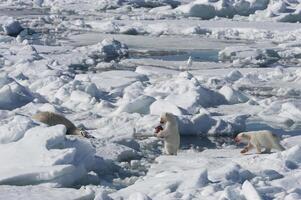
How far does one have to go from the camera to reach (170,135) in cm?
651

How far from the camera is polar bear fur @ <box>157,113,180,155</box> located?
6480 mm

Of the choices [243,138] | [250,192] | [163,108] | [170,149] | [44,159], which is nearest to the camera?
[250,192]

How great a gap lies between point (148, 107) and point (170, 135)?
2.07 m

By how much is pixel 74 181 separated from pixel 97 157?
2.25ft

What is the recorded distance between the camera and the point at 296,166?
5.60 meters

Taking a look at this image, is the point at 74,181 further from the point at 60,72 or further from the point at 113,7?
the point at 113,7

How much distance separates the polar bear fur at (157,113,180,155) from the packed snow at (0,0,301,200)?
0.17 metres

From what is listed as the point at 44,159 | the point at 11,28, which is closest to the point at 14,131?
the point at 44,159

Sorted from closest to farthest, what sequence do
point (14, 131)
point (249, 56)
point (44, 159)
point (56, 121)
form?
point (44, 159), point (14, 131), point (56, 121), point (249, 56)

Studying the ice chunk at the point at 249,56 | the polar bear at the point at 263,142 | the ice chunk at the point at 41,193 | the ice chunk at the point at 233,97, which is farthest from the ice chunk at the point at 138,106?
the ice chunk at the point at 249,56

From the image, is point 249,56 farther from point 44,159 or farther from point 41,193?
point 41,193

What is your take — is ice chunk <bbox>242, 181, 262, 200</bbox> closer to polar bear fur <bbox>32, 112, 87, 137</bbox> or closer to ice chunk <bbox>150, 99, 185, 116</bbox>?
polar bear fur <bbox>32, 112, 87, 137</bbox>

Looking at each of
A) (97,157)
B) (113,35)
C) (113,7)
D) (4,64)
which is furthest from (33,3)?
(97,157)

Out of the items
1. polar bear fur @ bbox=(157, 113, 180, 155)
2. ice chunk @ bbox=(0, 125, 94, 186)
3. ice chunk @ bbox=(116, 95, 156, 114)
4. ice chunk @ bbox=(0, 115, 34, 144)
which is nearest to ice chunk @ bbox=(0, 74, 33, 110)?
ice chunk @ bbox=(116, 95, 156, 114)
